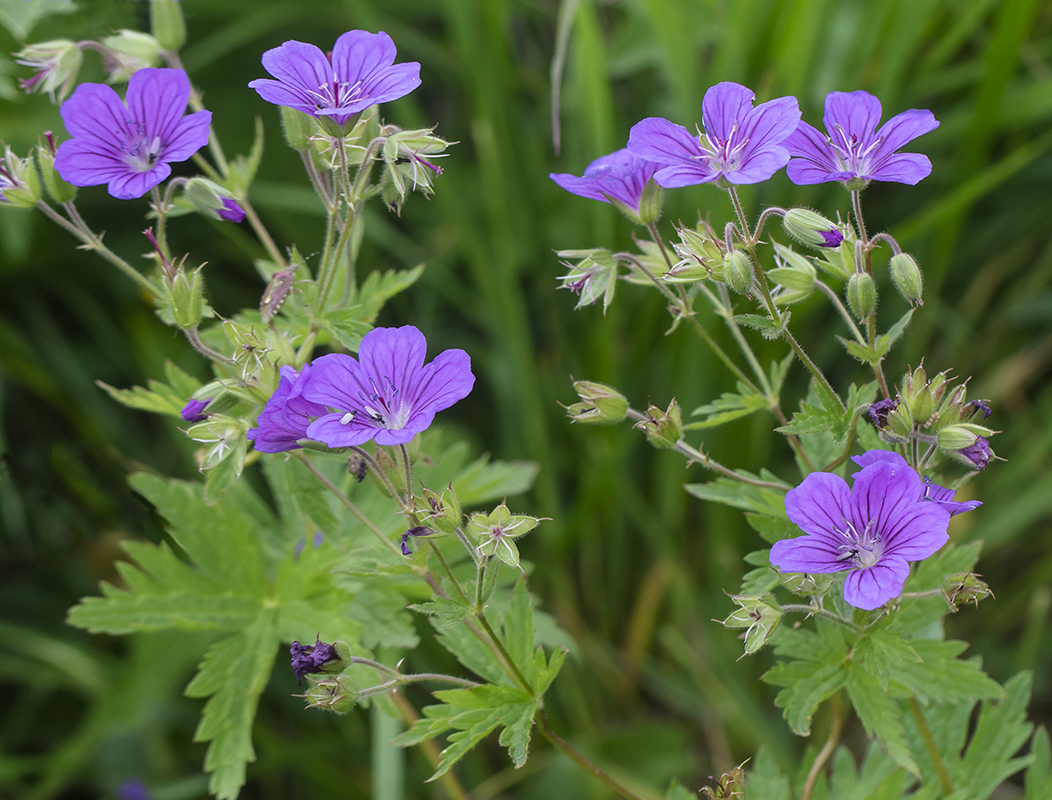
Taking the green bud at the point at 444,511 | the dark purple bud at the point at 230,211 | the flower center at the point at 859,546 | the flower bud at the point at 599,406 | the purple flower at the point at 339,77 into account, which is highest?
the purple flower at the point at 339,77

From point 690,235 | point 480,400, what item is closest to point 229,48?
point 480,400

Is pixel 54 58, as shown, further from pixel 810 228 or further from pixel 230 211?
pixel 810 228

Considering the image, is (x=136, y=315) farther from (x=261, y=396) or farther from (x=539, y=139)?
(x=261, y=396)

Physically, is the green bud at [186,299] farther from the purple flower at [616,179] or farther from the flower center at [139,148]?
the purple flower at [616,179]

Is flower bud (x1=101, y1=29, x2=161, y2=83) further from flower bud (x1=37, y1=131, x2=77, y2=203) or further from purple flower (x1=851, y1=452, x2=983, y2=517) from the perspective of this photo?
purple flower (x1=851, y1=452, x2=983, y2=517)

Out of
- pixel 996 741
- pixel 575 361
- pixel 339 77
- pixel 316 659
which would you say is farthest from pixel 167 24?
pixel 996 741

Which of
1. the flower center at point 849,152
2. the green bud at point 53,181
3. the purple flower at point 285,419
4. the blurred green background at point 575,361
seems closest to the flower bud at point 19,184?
the green bud at point 53,181

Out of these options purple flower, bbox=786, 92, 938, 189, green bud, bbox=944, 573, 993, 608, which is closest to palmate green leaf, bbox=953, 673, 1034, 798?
green bud, bbox=944, 573, 993, 608
